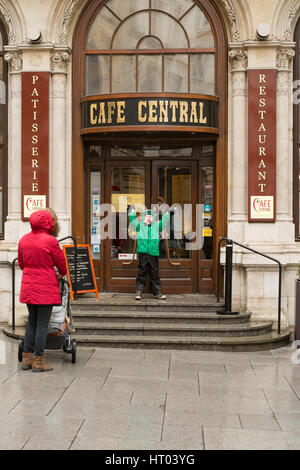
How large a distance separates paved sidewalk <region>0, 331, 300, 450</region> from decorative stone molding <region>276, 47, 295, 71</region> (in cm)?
506

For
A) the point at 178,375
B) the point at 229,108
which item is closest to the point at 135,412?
the point at 178,375

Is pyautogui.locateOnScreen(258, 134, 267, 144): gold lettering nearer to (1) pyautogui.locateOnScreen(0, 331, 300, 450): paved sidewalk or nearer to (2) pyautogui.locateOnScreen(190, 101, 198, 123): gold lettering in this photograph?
(2) pyautogui.locateOnScreen(190, 101, 198, 123): gold lettering

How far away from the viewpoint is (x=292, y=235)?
11.2m

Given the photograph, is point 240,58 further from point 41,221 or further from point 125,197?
point 41,221

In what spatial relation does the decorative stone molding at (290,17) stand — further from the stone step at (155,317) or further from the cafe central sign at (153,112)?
the stone step at (155,317)

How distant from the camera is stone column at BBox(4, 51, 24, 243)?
37.2 ft

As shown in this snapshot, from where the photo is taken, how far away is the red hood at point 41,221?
7.92 meters

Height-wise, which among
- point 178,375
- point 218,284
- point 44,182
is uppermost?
point 44,182

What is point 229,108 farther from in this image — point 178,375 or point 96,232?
point 178,375

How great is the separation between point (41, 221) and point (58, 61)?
179 inches

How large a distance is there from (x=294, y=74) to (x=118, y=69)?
10.5ft

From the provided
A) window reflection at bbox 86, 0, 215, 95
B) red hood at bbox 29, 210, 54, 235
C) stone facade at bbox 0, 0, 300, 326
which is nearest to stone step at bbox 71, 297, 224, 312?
Result: stone facade at bbox 0, 0, 300, 326

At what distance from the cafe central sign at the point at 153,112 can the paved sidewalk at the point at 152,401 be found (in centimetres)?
401

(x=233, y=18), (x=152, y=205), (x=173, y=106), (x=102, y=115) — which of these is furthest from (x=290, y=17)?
(x=152, y=205)
